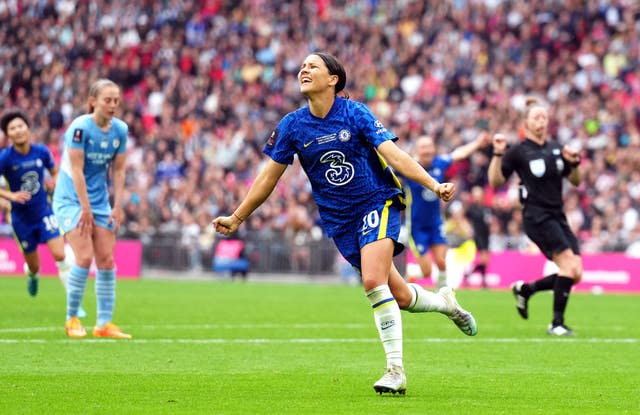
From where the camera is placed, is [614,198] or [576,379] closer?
[576,379]

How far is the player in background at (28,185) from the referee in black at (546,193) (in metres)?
5.95

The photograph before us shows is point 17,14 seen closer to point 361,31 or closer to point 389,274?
point 361,31

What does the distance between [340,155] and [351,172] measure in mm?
154

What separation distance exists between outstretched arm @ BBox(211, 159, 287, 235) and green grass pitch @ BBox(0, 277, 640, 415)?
1.17m

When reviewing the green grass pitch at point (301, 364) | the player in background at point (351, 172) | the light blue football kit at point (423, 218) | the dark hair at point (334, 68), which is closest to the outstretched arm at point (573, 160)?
the green grass pitch at point (301, 364)

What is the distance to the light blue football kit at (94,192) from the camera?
12.5m

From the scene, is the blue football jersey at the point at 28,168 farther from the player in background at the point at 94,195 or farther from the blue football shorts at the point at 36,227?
the player in background at the point at 94,195

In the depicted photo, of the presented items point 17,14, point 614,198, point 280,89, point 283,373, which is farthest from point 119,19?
point 283,373

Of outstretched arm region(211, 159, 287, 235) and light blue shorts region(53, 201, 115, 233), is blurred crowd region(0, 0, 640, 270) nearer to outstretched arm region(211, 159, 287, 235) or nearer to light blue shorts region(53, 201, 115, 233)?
light blue shorts region(53, 201, 115, 233)

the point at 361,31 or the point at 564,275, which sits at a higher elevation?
the point at 361,31

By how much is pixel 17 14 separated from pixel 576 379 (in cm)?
3558

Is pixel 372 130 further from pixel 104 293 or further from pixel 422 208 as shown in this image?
pixel 422 208

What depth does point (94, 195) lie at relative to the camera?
41.5 ft

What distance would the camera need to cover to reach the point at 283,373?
9578mm
